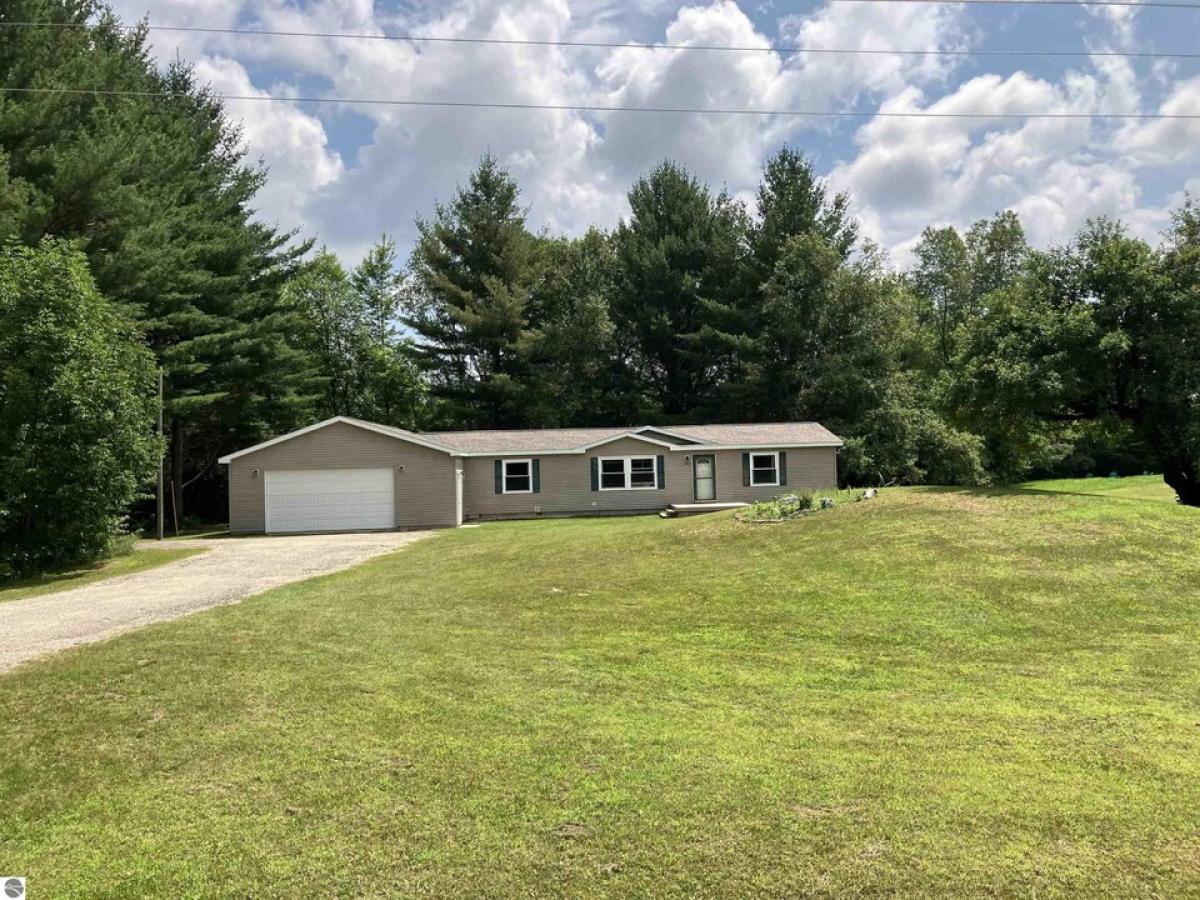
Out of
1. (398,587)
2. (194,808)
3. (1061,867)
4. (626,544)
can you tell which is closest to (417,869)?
Answer: (194,808)

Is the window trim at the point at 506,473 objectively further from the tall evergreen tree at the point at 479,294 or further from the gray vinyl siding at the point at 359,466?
the tall evergreen tree at the point at 479,294

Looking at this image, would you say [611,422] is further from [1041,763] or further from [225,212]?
[1041,763]

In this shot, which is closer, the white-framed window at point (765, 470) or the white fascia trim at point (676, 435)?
the white fascia trim at point (676, 435)

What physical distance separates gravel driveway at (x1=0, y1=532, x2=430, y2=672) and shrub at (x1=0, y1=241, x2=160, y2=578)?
1.99m

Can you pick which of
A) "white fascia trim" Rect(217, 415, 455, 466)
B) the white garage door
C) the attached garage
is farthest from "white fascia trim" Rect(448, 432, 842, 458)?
the white garage door

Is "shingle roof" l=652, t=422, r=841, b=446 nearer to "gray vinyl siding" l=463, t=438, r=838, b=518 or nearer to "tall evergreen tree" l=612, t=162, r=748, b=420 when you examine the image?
"gray vinyl siding" l=463, t=438, r=838, b=518

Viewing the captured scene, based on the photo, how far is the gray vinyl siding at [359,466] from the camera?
78.9ft

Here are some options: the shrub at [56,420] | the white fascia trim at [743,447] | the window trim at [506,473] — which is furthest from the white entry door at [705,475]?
the shrub at [56,420]

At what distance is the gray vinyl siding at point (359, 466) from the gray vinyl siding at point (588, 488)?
5.52 feet

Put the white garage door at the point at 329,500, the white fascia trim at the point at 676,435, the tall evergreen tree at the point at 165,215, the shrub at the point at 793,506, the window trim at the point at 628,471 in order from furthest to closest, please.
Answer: the white fascia trim at the point at 676,435 → the window trim at the point at 628,471 → the white garage door at the point at 329,500 → the tall evergreen tree at the point at 165,215 → the shrub at the point at 793,506

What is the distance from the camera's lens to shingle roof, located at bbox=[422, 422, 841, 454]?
85.6 ft

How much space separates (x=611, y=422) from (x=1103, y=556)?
29.1 m

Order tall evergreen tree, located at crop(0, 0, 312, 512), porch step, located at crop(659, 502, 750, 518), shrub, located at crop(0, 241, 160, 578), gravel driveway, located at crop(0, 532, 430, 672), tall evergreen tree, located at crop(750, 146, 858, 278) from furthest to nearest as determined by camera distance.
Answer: tall evergreen tree, located at crop(750, 146, 858, 278)
porch step, located at crop(659, 502, 750, 518)
tall evergreen tree, located at crop(0, 0, 312, 512)
shrub, located at crop(0, 241, 160, 578)
gravel driveway, located at crop(0, 532, 430, 672)

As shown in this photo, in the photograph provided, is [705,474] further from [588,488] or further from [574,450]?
[574,450]
